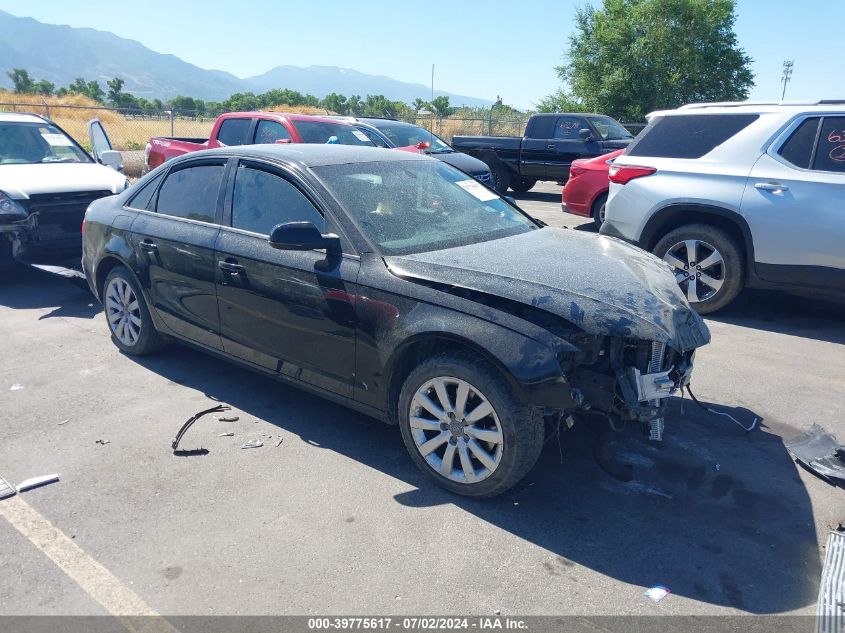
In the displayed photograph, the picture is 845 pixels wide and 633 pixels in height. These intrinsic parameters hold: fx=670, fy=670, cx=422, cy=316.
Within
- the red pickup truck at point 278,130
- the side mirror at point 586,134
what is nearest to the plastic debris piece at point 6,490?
the red pickup truck at point 278,130

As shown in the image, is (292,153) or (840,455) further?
(292,153)

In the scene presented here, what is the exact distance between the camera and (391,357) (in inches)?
140

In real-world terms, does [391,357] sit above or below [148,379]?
above

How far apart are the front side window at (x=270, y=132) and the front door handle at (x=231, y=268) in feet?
19.6

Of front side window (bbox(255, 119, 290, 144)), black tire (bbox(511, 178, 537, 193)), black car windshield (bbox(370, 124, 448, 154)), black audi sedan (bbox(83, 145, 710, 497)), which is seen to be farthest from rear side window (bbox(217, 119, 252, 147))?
black tire (bbox(511, 178, 537, 193))

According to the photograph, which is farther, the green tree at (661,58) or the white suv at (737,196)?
the green tree at (661,58)

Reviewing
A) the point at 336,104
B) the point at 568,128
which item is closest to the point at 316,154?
the point at 568,128

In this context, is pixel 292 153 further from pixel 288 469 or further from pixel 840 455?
pixel 840 455

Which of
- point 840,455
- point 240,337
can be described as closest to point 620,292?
point 840,455

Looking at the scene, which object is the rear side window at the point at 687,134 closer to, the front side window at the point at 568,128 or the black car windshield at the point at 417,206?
the black car windshield at the point at 417,206

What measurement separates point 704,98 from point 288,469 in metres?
34.1

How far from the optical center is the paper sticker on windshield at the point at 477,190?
4695 mm

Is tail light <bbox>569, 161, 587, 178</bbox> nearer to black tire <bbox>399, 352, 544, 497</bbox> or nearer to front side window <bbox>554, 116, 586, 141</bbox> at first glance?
front side window <bbox>554, 116, 586, 141</bbox>

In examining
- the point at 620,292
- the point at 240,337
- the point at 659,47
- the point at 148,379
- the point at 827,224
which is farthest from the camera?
the point at 659,47
